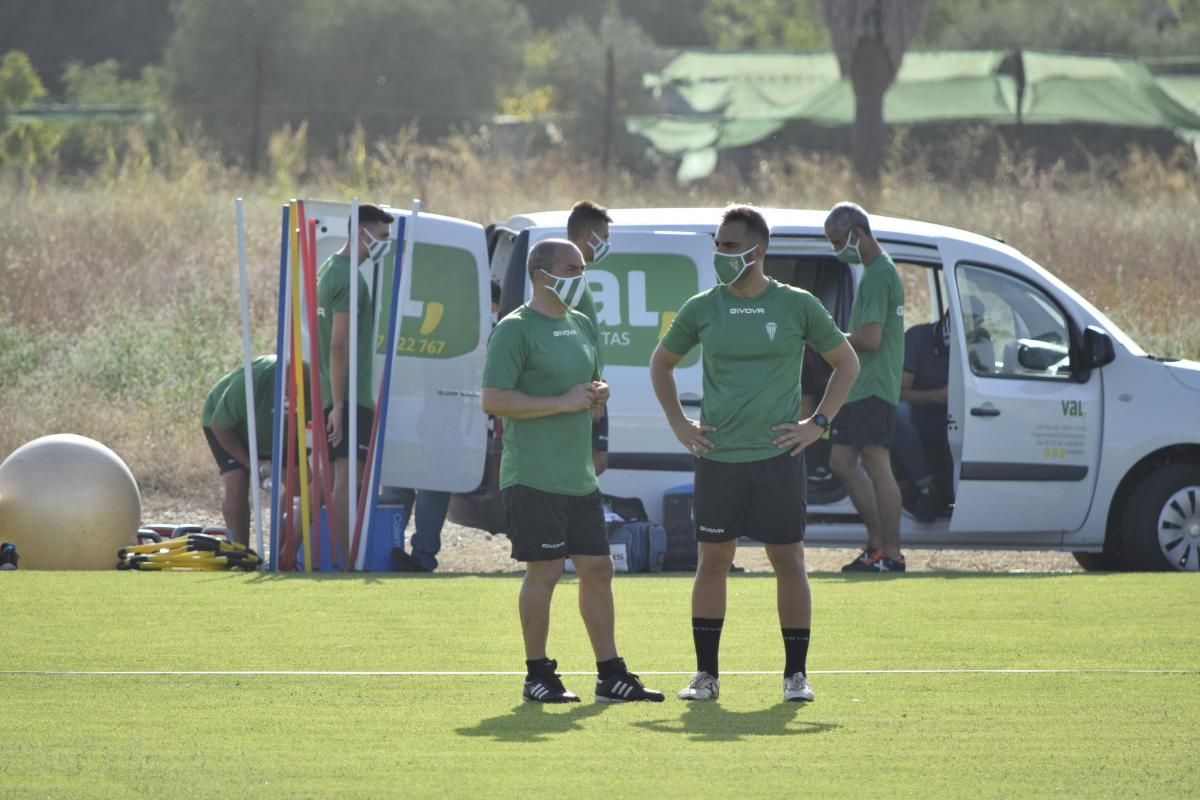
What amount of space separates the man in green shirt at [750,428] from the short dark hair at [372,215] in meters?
4.39

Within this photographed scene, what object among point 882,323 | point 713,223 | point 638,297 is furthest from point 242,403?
point 882,323

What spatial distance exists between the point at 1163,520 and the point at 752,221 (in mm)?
5521

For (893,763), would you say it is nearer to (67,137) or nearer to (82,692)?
(82,692)

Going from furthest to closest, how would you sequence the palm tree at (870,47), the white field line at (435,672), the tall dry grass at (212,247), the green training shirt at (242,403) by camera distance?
the palm tree at (870,47) < the tall dry grass at (212,247) < the green training shirt at (242,403) < the white field line at (435,672)

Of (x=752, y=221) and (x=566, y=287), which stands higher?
(x=752, y=221)

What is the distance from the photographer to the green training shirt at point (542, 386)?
719 cm

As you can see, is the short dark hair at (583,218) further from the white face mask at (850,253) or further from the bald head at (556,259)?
the white face mask at (850,253)

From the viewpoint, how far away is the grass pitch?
5.86 metres

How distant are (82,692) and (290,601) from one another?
2769 mm

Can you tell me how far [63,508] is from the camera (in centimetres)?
1146

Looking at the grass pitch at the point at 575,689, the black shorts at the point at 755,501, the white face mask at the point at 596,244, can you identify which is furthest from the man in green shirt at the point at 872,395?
the black shorts at the point at 755,501

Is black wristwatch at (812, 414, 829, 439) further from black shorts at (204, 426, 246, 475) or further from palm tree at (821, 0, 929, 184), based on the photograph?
palm tree at (821, 0, 929, 184)

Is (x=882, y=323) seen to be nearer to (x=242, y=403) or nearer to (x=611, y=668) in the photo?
(x=242, y=403)

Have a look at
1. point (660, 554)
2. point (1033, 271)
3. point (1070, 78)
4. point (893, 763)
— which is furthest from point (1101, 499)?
point (1070, 78)
